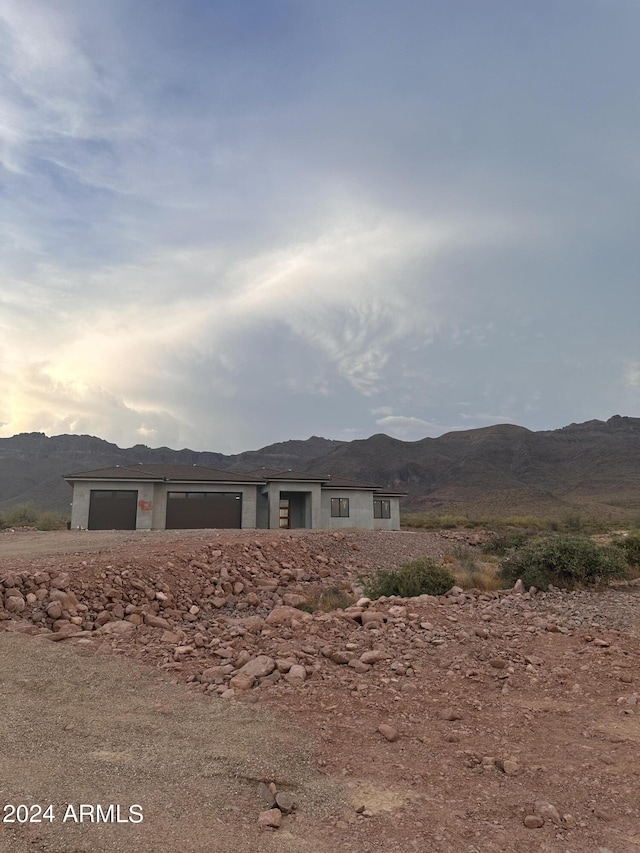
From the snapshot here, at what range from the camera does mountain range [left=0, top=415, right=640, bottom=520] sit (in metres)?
62.9

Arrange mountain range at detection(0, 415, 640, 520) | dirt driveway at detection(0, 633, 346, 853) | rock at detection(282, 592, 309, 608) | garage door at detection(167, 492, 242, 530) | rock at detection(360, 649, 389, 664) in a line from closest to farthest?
dirt driveway at detection(0, 633, 346, 853) → rock at detection(360, 649, 389, 664) → rock at detection(282, 592, 309, 608) → garage door at detection(167, 492, 242, 530) → mountain range at detection(0, 415, 640, 520)

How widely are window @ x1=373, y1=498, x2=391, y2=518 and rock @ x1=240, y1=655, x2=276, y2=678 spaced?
24945 mm

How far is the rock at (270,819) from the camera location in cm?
336

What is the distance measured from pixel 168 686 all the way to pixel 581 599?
311 inches

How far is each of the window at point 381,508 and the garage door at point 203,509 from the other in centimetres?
830

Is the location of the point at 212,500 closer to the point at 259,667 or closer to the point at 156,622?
the point at 156,622

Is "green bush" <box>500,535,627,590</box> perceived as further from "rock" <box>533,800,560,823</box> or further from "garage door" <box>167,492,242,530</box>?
"garage door" <box>167,492,242,530</box>

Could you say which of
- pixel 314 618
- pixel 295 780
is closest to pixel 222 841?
pixel 295 780

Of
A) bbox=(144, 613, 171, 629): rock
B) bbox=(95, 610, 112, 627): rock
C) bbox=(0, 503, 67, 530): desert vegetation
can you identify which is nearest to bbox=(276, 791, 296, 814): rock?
bbox=(144, 613, 171, 629): rock

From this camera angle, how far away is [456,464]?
8900 centimetres

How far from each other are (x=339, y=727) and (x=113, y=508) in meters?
22.8

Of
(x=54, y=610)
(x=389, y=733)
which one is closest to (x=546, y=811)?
(x=389, y=733)

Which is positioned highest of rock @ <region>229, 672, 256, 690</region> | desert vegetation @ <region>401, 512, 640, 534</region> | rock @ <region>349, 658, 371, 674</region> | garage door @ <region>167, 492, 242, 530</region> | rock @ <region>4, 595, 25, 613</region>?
garage door @ <region>167, 492, 242, 530</region>

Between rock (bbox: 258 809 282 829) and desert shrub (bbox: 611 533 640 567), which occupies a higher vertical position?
desert shrub (bbox: 611 533 640 567)
